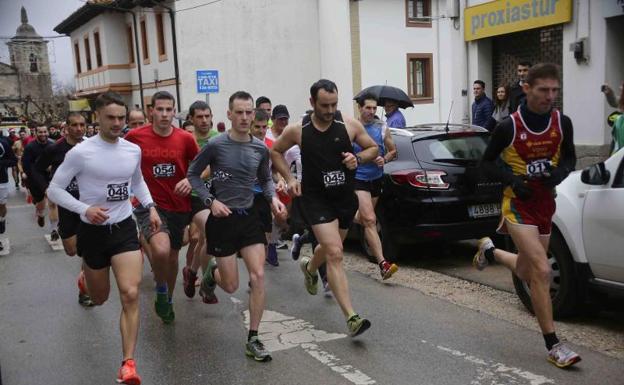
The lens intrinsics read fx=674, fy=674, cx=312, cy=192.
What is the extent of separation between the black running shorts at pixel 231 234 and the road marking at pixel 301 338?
2.74ft

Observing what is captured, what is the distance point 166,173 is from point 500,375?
3158 mm

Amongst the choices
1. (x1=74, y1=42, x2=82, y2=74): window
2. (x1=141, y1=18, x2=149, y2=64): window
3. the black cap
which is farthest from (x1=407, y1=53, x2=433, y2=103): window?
(x1=74, y1=42, x2=82, y2=74): window

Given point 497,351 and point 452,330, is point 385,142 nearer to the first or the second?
point 452,330

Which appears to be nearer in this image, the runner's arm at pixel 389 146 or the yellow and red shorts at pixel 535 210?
the yellow and red shorts at pixel 535 210

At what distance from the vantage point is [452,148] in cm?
759

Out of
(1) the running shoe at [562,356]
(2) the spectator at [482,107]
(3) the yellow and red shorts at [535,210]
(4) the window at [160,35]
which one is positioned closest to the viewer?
(1) the running shoe at [562,356]

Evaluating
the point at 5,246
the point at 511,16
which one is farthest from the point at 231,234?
the point at 511,16

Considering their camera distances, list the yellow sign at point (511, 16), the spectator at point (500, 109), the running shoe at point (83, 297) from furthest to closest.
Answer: the yellow sign at point (511, 16), the spectator at point (500, 109), the running shoe at point (83, 297)

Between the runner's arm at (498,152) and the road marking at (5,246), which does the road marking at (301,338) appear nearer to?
the runner's arm at (498,152)

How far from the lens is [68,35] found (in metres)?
42.4

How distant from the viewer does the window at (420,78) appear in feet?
96.0

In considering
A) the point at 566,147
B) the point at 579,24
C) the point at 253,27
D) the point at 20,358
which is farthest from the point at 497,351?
the point at 253,27

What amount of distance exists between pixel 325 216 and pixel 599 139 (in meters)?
8.38

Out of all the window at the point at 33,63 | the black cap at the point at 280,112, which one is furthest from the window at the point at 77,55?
the black cap at the point at 280,112
